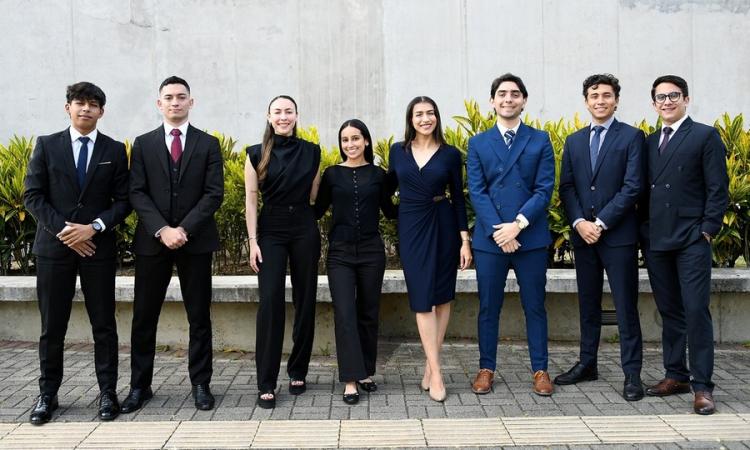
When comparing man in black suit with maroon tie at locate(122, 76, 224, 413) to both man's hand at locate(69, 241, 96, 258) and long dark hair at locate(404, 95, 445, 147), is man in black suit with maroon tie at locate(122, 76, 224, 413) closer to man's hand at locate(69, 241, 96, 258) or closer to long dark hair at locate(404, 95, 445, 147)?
man's hand at locate(69, 241, 96, 258)

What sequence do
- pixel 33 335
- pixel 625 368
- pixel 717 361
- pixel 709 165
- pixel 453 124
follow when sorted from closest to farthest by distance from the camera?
pixel 709 165 < pixel 625 368 < pixel 717 361 < pixel 33 335 < pixel 453 124

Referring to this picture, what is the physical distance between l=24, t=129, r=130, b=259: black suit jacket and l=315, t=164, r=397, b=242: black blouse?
1.44m

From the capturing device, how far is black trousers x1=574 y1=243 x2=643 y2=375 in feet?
15.1

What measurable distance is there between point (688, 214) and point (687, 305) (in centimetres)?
61

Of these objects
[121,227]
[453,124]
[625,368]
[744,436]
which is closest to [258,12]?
[453,124]

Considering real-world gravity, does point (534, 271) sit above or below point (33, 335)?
above

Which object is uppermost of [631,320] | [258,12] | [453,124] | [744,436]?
[258,12]

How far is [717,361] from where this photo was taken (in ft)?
17.7

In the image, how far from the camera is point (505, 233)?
14.9 ft

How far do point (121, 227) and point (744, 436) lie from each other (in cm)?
532

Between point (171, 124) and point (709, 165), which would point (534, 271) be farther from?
point (171, 124)

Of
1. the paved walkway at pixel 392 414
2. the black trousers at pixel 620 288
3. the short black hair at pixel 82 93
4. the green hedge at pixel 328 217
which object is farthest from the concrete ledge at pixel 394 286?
the short black hair at pixel 82 93

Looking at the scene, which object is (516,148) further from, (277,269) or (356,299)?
(277,269)

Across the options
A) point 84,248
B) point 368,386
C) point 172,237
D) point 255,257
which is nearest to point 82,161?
point 84,248
